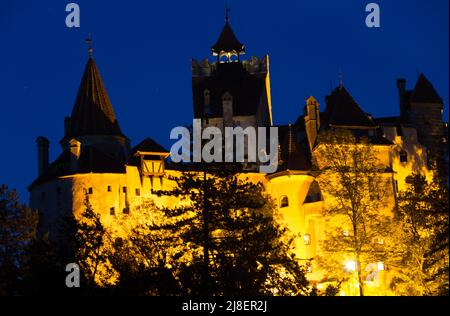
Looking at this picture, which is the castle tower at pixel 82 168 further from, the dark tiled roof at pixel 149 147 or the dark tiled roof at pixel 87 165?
the dark tiled roof at pixel 149 147

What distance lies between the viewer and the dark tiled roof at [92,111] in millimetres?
74000

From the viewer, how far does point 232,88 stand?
79.3 m

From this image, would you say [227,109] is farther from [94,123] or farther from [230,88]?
[94,123]

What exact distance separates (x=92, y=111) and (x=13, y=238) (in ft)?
91.8

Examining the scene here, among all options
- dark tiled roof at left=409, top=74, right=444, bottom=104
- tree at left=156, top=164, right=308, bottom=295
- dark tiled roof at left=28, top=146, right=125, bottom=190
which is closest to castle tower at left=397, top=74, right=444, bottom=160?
dark tiled roof at left=409, top=74, right=444, bottom=104

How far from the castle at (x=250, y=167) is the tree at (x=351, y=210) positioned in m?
5.62

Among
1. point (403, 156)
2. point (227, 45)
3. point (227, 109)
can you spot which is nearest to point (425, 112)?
A: point (403, 156)

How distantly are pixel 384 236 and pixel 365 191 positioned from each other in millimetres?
3115

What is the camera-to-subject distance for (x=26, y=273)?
147ft

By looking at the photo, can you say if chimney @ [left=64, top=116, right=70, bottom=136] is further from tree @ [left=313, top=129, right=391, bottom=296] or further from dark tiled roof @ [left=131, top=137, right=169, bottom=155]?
tree @ [left=313, top=129, right=391, bottom=296]

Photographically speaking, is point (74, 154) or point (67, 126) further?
point (67, 126)

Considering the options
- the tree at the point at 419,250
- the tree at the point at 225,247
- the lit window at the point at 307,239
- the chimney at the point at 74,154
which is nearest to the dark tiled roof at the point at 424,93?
the tree at the point at 419,250

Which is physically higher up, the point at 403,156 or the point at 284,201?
the point at 403,156
